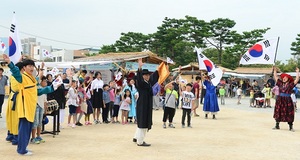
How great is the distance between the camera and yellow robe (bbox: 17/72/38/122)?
6.68 m

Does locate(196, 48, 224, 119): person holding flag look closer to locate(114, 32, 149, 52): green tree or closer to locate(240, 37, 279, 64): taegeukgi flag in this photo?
locate(240, 37, 279, 64): taegeukgi flag

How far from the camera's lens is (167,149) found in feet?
25.1

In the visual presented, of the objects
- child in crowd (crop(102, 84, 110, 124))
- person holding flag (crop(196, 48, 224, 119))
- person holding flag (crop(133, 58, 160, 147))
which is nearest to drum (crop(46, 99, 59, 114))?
person holding flag (crop(133, 58, 160, 147))

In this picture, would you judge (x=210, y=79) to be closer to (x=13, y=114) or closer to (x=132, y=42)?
(x=13, y=114)

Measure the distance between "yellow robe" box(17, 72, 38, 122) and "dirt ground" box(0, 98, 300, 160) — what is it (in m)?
0.78

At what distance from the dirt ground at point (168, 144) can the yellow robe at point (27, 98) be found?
2.55ft

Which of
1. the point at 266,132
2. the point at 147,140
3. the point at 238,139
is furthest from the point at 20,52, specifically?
the point at 266,132

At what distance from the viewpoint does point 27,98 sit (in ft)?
22.2

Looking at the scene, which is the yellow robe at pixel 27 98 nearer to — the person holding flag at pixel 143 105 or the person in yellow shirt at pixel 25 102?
the person in yellow shirt at pixel 25 102

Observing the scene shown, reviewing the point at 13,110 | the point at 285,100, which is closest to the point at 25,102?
the point at 13,110

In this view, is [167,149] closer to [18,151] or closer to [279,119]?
[18,151]

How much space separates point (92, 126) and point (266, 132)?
5.43 m

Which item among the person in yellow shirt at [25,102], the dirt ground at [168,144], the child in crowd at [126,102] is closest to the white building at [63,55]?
the child in crowd at [126,102]

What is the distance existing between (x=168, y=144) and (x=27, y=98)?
3379mm
